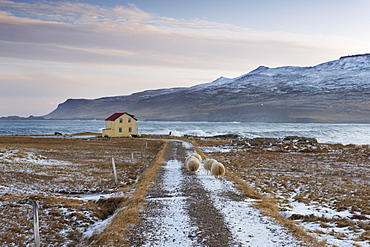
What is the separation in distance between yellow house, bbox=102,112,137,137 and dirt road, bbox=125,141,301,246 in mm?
67738

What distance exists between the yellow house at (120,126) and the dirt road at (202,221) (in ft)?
222

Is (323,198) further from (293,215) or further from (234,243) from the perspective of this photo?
(234,243)

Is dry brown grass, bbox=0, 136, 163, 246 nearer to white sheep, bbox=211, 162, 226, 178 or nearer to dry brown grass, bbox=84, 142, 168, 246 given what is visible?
dry brown grass, bbox=84, 142, 168, 246

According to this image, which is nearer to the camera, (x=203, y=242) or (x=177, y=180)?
(x=203, y=242)

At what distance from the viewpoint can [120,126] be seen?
8631 centimetres

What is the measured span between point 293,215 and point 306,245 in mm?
3875

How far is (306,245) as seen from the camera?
32.2ft

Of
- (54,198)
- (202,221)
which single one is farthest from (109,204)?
(202,221)

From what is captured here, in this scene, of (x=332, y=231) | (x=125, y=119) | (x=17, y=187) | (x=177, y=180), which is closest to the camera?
(x=332, y=231)

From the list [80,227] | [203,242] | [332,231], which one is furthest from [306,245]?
[80,227]

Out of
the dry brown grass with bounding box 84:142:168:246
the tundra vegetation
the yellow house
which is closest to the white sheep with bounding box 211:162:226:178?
the tundra vegetation

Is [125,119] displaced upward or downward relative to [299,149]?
upward

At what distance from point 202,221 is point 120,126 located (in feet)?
250

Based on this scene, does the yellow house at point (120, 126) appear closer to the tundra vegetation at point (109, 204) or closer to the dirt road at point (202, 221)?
the tundra vegetation at point (109, 204)
